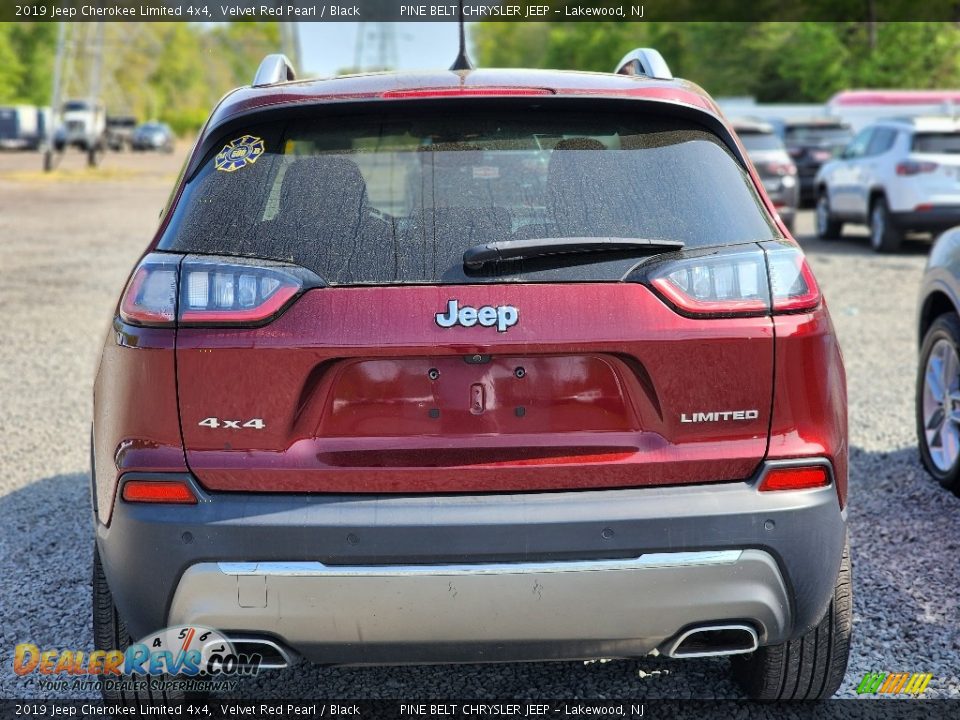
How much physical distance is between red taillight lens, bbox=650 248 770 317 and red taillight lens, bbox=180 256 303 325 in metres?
0.86

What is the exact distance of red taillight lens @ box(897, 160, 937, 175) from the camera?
16.4m

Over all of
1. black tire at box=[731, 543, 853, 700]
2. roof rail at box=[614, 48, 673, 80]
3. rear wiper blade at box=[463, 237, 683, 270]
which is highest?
roof rail at box=[614, 48, 673, 80]

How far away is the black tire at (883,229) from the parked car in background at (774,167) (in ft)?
5.07

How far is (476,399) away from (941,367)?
3.68 meters

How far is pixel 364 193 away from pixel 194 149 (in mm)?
514

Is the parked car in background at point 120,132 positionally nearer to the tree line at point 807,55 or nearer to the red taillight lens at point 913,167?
the tree line at point 807,55

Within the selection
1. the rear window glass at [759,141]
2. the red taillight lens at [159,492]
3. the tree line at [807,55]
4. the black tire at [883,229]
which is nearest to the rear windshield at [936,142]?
the black tire at [883,229]

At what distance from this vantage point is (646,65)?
3.88 metres

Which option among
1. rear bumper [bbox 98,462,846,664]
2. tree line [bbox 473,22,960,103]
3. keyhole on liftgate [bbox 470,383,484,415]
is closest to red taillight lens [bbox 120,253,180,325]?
rear bumper [bbox 98,462,846,664]

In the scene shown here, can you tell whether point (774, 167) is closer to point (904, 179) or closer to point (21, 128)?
point (904, 179)

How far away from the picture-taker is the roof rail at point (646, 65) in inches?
145

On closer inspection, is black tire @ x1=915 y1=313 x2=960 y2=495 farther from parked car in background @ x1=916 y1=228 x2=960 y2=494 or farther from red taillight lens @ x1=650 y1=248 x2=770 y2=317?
red taillight lens @ x1=650 y1=248 x2=770 y2=317

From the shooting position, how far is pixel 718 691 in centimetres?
354

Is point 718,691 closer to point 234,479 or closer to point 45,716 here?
point 234,479
